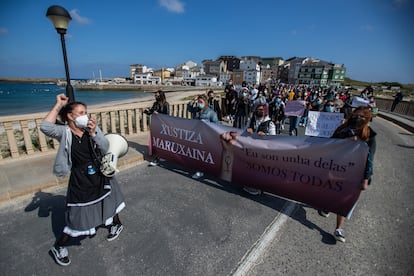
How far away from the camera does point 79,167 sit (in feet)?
6.89

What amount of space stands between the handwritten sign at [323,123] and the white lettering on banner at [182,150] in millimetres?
3992

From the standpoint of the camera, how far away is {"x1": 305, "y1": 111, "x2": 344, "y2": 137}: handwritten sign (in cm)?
581

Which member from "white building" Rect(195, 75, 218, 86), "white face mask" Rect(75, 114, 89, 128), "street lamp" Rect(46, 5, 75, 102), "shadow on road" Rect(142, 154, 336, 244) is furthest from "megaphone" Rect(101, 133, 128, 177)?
"white building" Rect(195, 75, 218, 86)

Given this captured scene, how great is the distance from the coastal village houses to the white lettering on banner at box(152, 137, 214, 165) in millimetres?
67500

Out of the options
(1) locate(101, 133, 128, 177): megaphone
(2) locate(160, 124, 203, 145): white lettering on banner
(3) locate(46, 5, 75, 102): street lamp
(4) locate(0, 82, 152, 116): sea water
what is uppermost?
(3) locate(46, 5, 75, 102): street lamp

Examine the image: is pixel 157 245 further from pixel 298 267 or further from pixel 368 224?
pixel 368 224

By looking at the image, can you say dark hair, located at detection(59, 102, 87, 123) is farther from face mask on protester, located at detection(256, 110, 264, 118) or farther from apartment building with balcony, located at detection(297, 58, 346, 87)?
apartment building with balcony, located at detection(297, 58, 346, 87)

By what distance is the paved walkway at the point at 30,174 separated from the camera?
333 cm

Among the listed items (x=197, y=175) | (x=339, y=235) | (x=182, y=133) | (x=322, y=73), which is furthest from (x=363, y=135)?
(x=322, y=73)

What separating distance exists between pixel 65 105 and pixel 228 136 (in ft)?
8.03

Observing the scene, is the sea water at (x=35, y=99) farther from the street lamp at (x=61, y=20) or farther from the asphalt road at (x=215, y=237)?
the asphalt road at (x=215, y=237)

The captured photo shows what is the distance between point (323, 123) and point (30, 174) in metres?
7.60

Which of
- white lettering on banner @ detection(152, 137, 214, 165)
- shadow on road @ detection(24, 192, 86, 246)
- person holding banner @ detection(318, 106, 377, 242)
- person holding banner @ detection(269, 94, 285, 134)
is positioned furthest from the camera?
person holding banner @ detection(269, 94, 285, 134)

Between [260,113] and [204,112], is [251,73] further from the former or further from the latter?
[260,113]
